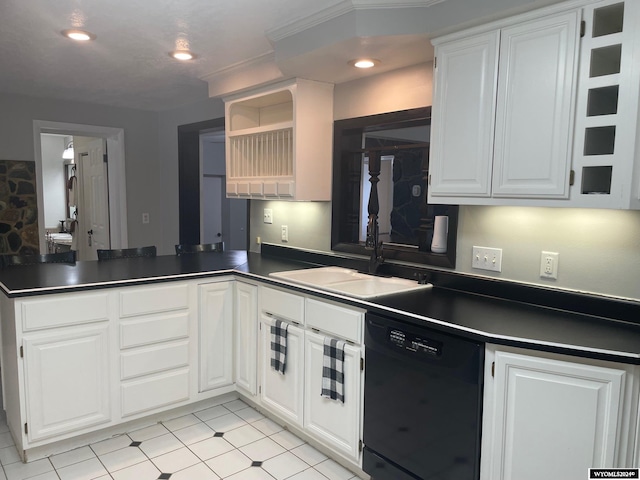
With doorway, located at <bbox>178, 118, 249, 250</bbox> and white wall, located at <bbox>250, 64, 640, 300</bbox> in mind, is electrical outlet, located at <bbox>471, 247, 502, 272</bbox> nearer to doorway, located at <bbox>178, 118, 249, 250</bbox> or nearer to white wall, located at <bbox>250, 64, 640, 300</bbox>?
white wall, located at <bbox>250, 64, 640, 300</bbox>

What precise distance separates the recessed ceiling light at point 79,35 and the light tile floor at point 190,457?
7.72 ft

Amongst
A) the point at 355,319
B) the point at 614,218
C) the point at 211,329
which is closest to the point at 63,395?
the point at 211,329

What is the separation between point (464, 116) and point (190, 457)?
89.0 inches

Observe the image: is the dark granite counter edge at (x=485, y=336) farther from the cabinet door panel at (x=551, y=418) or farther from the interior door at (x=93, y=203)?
the interior door at (x=93, y=203)

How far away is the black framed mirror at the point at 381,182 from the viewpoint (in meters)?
2.95

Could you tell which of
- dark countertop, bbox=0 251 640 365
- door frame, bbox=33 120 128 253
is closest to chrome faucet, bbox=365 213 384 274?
dark countertop, bbox=0 251 640 365

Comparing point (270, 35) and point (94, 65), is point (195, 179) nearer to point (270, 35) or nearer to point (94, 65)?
point (94, 65)

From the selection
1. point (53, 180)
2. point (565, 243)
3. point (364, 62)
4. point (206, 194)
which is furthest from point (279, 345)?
point (53, 180)

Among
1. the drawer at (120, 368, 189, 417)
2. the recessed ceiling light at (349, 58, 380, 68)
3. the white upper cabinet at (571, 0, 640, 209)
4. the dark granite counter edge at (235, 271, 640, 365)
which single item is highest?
the recessed ceiling light at (349, 58, 380, 68)

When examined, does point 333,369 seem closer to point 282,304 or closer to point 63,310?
point 282,304

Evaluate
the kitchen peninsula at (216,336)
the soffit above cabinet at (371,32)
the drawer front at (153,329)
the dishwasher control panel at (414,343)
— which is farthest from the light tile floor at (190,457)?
the soffit above cabinet at (371,32)

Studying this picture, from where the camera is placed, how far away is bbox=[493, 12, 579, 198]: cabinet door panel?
1756 mm

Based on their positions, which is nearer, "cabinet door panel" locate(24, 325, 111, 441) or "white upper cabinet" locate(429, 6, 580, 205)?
"white upper cabinet" locate(429, 6, 580, 205)

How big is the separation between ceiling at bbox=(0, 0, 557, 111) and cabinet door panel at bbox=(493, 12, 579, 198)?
14 centimetres
